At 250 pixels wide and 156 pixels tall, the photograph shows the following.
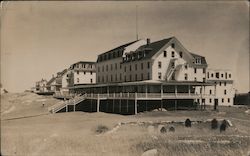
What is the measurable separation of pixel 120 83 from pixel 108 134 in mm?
3977

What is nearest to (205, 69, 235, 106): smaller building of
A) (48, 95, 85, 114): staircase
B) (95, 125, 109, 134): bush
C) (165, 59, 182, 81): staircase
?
(165, 59, 182, 81): staircase

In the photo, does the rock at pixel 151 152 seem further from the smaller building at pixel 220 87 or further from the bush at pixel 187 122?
the smaller building at pixel 220 87

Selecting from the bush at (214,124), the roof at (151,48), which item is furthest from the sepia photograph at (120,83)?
the roof at (151,48)

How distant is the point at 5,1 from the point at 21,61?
5.61ft

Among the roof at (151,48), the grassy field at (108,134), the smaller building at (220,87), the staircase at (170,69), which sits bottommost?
the grassy field at (108,134)

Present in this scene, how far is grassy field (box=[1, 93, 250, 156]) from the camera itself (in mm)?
11172

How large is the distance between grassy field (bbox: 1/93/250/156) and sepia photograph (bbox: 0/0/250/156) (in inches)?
1.2

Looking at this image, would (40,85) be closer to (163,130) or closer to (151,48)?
(163,130)

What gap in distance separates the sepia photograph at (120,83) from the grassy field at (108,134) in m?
0.03

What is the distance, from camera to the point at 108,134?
1215 centimetres

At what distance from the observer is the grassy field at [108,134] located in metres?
11.2

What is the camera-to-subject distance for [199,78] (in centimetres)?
1617

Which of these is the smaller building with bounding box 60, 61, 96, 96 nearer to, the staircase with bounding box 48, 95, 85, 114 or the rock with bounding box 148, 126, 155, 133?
the staircase with bounding box 48, 95, 85, 114

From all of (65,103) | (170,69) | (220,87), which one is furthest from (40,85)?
(220,87)
